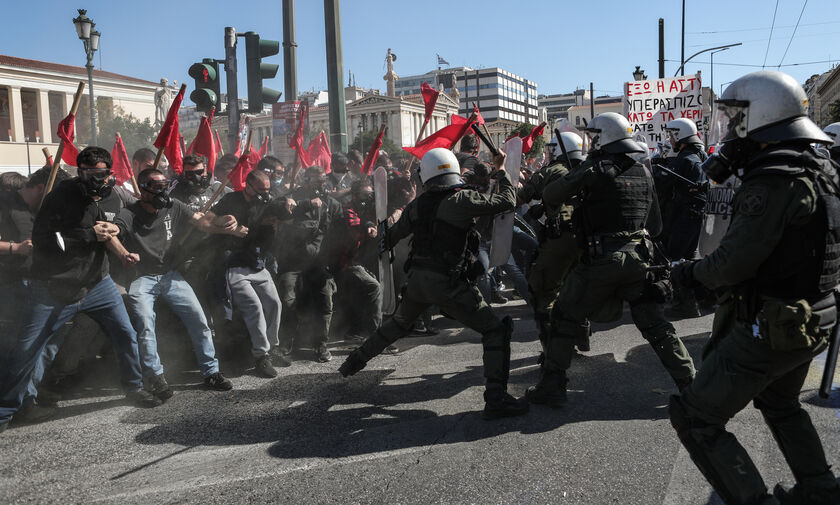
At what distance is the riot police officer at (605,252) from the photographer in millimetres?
4039

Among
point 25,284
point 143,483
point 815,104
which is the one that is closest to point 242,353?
point 25,284

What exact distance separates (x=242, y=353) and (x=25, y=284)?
1.81m

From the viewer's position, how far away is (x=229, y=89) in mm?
7914

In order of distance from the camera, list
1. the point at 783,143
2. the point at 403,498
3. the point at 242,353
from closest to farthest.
A: 1. the point at 783,143
2. the point at 403,498
3. the point at 242,353

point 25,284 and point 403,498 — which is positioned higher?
point 25,284

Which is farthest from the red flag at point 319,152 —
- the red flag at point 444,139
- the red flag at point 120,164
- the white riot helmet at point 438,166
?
the white riot helmet at point 438,166

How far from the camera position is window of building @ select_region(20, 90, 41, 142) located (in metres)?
46.2

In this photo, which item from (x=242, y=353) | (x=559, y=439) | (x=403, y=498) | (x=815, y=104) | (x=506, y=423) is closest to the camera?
(x=403, y=498)

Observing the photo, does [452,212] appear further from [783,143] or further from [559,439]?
[783,143]

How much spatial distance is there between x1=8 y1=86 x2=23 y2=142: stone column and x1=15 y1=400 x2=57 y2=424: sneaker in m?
47.9

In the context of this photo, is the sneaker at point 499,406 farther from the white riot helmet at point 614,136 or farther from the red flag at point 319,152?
the red flag at point 319,152

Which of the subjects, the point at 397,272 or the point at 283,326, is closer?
the point at 283,326

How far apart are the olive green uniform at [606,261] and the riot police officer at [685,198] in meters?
2.78

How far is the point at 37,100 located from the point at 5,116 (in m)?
2.61
